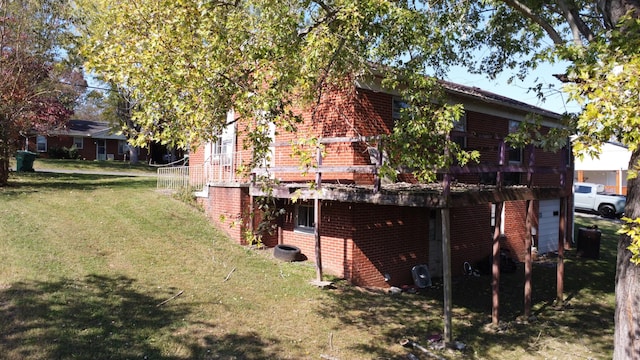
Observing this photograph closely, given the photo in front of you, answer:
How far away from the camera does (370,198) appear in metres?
9.05

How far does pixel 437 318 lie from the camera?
935 cm

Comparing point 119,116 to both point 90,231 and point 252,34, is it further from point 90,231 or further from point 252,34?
point 252,34

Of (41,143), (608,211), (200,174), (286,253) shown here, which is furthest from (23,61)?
(608,211)

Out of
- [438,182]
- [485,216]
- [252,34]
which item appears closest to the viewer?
[252,34]

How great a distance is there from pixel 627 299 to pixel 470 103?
8.51 m

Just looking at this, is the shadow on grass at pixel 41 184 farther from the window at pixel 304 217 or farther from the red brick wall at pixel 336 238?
the red brick wall at pixel 336 238

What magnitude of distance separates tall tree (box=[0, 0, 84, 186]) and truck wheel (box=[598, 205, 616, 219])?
29.9 metres

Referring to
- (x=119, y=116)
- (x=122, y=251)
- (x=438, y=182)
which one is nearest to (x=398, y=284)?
(x=438, y=182)

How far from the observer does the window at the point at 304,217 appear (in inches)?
474

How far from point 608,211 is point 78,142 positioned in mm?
42548

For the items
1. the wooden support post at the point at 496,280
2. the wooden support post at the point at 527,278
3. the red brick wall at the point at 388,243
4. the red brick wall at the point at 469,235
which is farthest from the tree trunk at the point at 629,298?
the red brick wall at the point at 469,235

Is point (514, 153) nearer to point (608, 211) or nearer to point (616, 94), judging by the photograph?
point (616, 94)

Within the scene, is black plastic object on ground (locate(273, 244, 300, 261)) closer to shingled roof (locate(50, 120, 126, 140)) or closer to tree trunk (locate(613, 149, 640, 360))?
tree trunk (locate(613, 149, 640, 360))

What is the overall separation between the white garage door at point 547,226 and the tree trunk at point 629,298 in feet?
39.2
